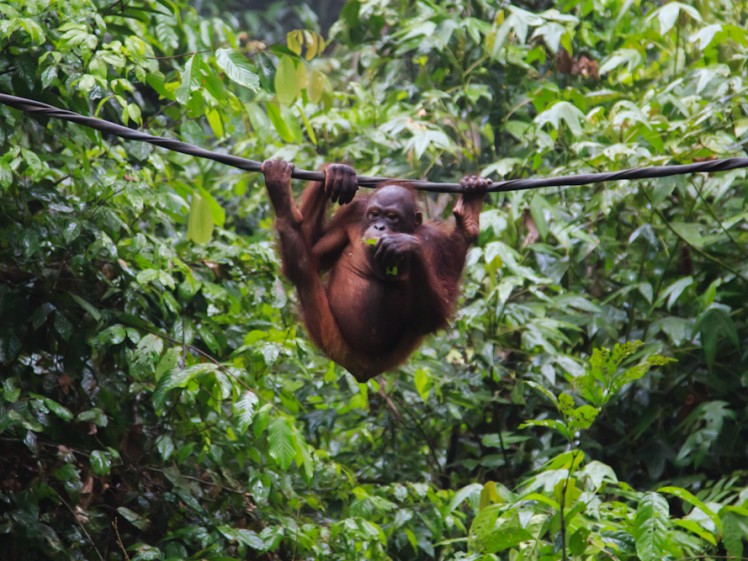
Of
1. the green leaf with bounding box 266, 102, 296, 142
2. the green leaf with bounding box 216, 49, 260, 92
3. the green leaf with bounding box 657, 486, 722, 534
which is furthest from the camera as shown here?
the green leaf with bounding box 266, 102, 296, 142

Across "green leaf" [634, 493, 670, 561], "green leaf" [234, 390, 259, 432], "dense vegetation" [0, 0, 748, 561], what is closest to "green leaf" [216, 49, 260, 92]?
"dense vegetation" [0, 0, 748, 561]

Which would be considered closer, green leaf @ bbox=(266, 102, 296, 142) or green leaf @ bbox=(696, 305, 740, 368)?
green leaf @ bbox=(266, 102, 296, 142)

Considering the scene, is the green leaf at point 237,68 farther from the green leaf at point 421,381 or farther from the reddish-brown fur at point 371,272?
the green leaf at point 421,381

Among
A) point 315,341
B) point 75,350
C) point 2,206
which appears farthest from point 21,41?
point 315,341

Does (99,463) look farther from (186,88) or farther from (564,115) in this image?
(564,115)

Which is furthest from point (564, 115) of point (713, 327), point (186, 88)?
point (186, 88)

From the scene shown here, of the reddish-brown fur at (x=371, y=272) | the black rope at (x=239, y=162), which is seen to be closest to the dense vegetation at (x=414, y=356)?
the reddish-brown fur at (x=371, y=272)

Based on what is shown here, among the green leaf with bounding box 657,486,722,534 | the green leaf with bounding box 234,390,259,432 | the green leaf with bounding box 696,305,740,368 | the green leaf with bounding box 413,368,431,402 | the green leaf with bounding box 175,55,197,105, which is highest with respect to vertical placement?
the green leaf with bounding box 175,55,197,105

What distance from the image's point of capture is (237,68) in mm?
3463

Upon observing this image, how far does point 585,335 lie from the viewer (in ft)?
18.2

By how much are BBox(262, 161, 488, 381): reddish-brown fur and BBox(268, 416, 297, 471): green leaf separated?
32 centimetres

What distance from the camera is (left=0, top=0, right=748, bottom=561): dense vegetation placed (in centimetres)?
362

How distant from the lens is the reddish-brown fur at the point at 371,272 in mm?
3469

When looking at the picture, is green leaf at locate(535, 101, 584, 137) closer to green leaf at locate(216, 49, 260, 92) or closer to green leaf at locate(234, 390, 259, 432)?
green leaf at locate(216, 49, 260, 92)
